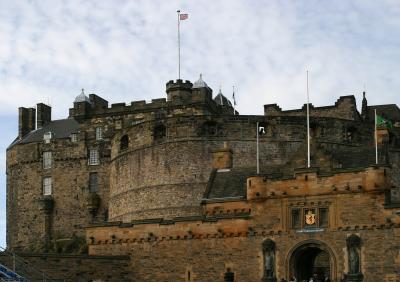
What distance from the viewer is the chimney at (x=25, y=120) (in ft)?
250

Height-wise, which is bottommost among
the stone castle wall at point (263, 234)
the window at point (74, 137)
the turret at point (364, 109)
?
the stone castle wall at point (263, 234)

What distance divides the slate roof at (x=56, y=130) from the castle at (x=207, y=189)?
20 cm

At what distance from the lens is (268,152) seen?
54125 millimetres

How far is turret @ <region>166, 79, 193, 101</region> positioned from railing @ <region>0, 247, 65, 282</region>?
30196mm

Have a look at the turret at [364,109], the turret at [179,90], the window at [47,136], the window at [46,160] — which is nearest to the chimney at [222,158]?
the turret at [179,90]

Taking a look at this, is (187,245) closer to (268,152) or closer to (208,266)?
(208,266)

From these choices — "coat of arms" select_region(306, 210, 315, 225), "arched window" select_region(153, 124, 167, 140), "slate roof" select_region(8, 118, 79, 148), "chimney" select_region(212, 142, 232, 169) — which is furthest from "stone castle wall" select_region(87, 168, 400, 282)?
"slate roof" select_region(8, 118, 79, 148)

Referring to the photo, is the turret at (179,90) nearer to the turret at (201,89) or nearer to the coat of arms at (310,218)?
the turret at (201,89)

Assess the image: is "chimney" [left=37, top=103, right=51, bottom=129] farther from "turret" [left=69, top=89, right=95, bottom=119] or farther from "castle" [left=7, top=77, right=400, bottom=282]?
"turret" [left=69, top=89, right=95, bottom=119]

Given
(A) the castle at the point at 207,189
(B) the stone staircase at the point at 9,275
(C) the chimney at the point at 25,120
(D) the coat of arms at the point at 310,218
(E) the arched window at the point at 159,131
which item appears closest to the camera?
(B) the stone staircase at the point at 9,275

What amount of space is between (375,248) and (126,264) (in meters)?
12.2

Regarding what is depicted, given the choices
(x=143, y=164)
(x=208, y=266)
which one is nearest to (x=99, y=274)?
(x=208, y=266)

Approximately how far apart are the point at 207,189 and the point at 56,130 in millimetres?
32676

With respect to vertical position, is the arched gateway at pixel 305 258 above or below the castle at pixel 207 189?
below
